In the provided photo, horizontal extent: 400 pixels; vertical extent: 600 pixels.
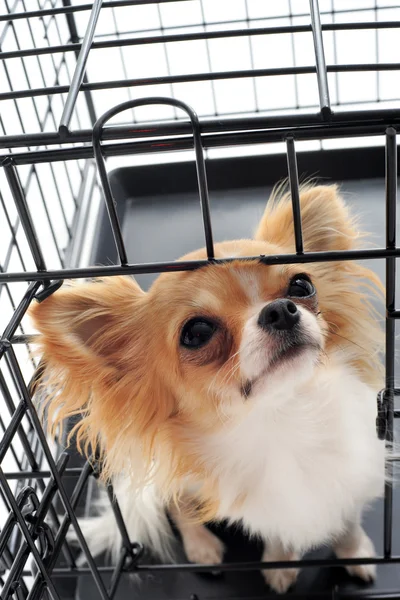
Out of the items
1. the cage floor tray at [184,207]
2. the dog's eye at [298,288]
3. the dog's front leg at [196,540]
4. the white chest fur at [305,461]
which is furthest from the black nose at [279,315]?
the cage floor tray at [184,207]

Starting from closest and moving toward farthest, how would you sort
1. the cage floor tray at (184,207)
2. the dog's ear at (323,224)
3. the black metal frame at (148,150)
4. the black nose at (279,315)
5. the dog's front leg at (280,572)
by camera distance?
the black metal frame at (148,150), the black nose at (279,315), the dog's ear at (323,224), the dog's front leg at (280,572), the cage floor tray at (184,207)

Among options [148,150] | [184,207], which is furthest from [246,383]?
[184,207]

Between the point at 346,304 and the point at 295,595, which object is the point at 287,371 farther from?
the point at 295,595

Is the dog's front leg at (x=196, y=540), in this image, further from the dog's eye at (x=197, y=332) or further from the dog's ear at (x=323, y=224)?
the dog's ear at (x=323, y=224)

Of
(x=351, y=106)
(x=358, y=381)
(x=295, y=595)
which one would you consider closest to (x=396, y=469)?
(x=358, y=381)

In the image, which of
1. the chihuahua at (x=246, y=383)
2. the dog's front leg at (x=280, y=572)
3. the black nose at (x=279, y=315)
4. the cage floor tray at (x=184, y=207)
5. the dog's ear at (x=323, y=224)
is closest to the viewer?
the black nose at (x=279, y=315)

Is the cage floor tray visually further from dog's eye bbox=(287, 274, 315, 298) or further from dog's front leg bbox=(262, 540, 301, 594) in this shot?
dog's eye bbox=(287, 274, 315, 298)

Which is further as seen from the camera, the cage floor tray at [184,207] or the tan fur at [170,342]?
the cage floor tray at [184,207]

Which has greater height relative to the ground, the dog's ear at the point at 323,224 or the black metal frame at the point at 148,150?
the dog's ear at the point at 323,224

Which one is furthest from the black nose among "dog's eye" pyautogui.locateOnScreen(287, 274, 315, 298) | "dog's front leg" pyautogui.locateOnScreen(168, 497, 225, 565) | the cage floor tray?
the cage floor tray

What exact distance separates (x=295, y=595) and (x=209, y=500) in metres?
0.35

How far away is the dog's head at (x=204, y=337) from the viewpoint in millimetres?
1345

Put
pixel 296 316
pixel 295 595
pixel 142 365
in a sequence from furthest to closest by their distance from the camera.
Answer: pixel 295 595 → pixel 142 365 → pixel 296 316

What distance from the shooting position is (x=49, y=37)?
2.71m
